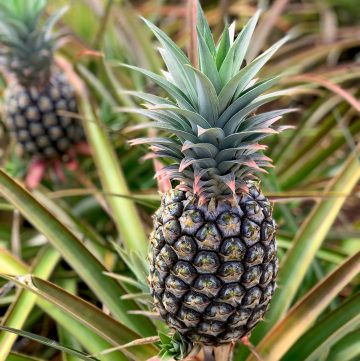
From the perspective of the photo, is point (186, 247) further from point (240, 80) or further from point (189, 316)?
point (240, 80)

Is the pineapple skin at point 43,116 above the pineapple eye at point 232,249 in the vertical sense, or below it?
above

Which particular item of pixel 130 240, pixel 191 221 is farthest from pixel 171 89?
pixel 130 240

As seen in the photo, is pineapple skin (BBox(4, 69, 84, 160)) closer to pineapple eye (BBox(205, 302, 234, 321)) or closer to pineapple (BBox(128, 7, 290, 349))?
pineapple (BBox(128, 7, 290, 349))

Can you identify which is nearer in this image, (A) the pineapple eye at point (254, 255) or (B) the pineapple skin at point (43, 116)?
(A) the pineapple eye at point (254, 255)

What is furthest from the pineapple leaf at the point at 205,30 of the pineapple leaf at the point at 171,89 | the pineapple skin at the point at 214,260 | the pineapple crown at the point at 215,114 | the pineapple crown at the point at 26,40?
the pineapple crown at the point at 26,40

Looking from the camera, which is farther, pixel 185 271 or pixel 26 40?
pixel 26 40

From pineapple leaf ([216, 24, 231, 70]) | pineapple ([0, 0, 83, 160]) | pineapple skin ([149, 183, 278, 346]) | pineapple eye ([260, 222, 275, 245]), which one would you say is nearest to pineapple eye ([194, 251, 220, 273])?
pineapple skin ([149, 183, 278, 346])

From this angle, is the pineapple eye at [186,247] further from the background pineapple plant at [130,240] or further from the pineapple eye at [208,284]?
the background pineapple plant at [130,240]

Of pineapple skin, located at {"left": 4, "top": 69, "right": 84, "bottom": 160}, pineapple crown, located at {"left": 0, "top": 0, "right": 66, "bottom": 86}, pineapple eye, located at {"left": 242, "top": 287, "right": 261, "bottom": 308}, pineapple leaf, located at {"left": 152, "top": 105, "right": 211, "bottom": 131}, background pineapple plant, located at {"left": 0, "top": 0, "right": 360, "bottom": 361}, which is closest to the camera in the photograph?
pineapple leaf, located at {"left": 152, "top": 105, "right": 211, "bottom": 131}
